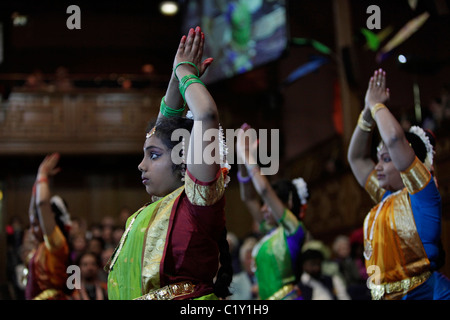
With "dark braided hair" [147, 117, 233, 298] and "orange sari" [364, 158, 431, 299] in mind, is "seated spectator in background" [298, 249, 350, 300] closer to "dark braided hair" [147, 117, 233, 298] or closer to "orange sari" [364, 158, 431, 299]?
"orange sari" [364, 158, 431, 299]

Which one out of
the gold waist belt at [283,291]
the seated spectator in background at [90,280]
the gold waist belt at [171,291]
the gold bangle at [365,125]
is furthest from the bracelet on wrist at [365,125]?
the seated spectator in background at [90,280]

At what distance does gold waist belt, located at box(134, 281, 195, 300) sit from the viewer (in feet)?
5.65

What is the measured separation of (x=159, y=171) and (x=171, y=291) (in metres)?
0.40

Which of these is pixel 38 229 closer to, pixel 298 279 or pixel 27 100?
pixel 298 279

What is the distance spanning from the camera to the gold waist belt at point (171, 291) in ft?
5.65

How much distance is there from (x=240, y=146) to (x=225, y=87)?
813cm

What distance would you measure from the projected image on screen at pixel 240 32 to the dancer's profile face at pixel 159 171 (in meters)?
7.34

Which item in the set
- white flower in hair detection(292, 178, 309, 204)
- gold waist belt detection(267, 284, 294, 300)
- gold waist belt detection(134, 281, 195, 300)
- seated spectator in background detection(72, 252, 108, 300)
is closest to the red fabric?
gold waist belt detection(134, 281, 195, 300)

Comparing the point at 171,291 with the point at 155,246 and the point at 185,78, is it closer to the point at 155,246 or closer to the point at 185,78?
the point at 155,246

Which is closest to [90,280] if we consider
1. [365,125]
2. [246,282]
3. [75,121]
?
[246,282]

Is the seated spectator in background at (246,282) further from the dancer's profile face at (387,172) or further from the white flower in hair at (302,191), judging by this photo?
the dancer's profile face at (387,172)
